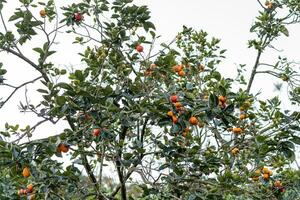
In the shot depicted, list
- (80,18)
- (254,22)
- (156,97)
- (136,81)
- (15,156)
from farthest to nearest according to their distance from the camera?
1. (254,22)
2. (80,18)
3. (136,81)
4. (156,97)
5. (15,156)

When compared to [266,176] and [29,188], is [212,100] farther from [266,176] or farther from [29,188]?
[29,188]

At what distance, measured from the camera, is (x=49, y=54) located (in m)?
3.35

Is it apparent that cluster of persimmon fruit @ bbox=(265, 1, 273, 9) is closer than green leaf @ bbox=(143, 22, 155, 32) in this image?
No

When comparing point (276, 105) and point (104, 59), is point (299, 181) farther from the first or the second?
point (104, 59)

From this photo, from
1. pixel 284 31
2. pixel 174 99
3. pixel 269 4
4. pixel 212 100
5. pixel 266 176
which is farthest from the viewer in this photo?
pixel 269 4

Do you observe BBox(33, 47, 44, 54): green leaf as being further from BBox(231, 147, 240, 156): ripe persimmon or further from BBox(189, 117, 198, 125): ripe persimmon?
BBox(231, 147, 240, 156): ripe persimmon

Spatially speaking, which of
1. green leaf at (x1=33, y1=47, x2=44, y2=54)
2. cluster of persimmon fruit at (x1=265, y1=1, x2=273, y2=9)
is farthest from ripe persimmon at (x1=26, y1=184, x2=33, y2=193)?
cluster of persimmon fruit at (x1=265, y1=1, x2=273, y2=9)

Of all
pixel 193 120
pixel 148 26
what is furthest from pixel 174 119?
pixel 148 26

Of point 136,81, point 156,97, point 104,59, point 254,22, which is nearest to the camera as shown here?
point 156,97

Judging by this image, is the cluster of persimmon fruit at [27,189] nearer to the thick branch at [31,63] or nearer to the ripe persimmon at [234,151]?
the thick branch at [31,63]

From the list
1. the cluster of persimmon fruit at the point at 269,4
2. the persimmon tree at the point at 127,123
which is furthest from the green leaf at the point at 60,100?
the cluster of persimmon fruit at the point at 269,4

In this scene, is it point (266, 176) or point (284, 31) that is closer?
point (266, 176)

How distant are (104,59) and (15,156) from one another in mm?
988

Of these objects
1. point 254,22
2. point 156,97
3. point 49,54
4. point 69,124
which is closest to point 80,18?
point 49,54
